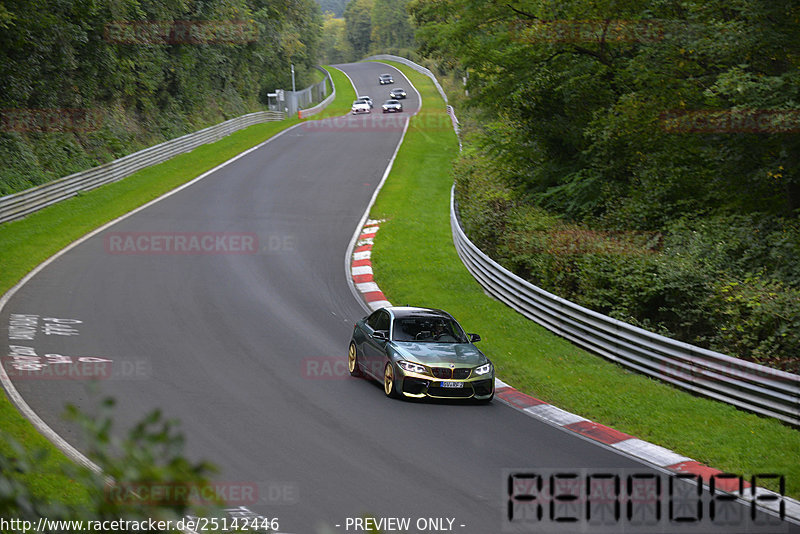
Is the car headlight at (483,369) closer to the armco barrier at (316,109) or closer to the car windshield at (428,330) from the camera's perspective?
the car windshield at (428,330)

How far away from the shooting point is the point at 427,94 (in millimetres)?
85250

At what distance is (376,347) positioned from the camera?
14.2m

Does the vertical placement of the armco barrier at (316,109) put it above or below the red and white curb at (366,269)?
above

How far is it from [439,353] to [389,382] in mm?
977

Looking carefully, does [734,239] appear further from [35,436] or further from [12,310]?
[12,310]

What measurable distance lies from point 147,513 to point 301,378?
38.1ft

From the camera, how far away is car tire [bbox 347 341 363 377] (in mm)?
15055

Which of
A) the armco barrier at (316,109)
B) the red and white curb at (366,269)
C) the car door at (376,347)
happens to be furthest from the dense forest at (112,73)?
the car door at (376,347)

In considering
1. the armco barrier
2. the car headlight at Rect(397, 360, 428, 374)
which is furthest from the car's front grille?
the armco barrier

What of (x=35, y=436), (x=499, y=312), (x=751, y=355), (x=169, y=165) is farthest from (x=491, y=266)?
(x=169, y=165)

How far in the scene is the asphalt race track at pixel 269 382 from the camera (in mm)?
9562

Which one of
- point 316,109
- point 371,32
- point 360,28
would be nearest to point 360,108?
point 316,109

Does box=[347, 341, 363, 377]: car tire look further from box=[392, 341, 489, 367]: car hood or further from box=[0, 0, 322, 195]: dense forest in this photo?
box=[0, 0, 322, 195]: dense forest

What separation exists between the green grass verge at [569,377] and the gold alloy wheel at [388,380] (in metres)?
2.56
